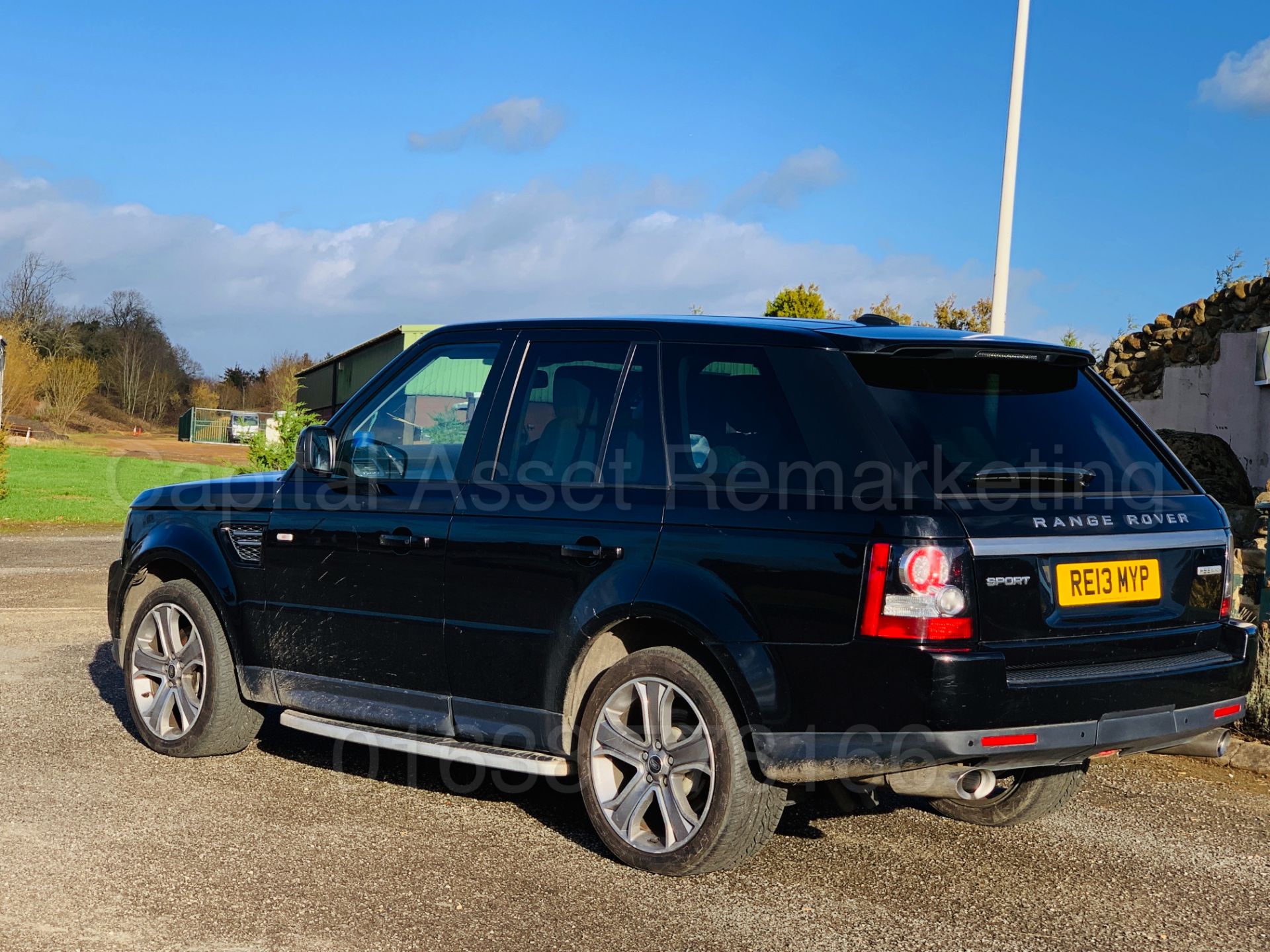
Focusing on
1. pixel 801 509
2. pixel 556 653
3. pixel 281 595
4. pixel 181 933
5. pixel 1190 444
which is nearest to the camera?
pixel 181 933

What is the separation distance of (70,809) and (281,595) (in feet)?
3.99

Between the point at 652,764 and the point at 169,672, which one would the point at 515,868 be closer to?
the point at 652,764

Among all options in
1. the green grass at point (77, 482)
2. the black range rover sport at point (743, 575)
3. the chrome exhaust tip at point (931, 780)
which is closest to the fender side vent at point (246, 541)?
the black range rover sport at point (743, 575)

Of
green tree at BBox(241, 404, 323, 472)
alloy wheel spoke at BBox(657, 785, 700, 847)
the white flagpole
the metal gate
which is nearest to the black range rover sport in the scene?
alloy wheel spoke at BBox(657, 785, 700, 847)

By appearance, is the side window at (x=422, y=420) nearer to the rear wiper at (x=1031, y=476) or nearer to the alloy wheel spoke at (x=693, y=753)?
the alloy wheel spoke at (x=693, y=753)

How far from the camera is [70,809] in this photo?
5.46 meters

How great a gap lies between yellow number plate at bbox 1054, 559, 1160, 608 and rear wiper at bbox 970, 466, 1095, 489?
0.29m

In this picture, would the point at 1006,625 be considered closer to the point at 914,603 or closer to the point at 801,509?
the point at 914,603

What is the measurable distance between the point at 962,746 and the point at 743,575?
89 centimetres

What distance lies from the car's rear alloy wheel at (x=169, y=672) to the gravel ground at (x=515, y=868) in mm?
204

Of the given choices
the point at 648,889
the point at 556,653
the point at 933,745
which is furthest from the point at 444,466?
the point at 933,745

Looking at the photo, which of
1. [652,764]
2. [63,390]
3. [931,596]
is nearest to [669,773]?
[652,764]

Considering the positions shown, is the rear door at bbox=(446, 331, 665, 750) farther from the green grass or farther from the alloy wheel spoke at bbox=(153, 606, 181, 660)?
the green grass

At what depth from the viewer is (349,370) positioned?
61.6m
